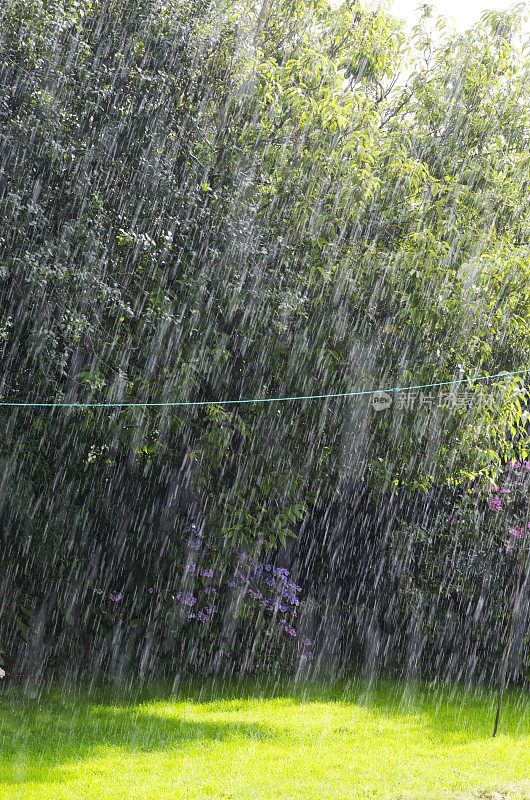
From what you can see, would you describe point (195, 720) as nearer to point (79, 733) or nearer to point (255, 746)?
Answer: point (255, 746)

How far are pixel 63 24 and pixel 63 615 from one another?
185 inches

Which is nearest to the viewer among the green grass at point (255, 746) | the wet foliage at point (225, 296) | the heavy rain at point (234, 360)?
the green grass at point (255, 746)

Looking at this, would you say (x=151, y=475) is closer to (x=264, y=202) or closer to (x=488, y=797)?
(x=264, y=202)

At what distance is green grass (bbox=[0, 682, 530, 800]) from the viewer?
4.19 m

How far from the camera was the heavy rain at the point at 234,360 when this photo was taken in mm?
4676

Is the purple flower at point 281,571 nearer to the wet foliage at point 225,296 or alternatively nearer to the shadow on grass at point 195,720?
the wet foliage at point 225,296

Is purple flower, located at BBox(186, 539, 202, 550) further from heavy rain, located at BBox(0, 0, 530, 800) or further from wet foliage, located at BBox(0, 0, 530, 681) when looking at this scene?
wet foliage, located at BBox(0, 0, 530, 681)

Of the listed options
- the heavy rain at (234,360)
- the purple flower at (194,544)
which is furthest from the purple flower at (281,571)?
the purple flower at (194,544)

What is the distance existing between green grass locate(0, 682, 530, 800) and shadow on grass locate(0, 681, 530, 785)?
12 millimetres

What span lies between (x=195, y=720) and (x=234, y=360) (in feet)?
9.14

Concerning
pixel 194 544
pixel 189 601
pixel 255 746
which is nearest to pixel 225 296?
pixel 194 544

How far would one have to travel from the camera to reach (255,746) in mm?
4898

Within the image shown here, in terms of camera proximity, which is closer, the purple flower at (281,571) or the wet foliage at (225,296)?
the wet foliage at (225,296)

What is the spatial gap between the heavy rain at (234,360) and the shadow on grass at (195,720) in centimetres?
3
